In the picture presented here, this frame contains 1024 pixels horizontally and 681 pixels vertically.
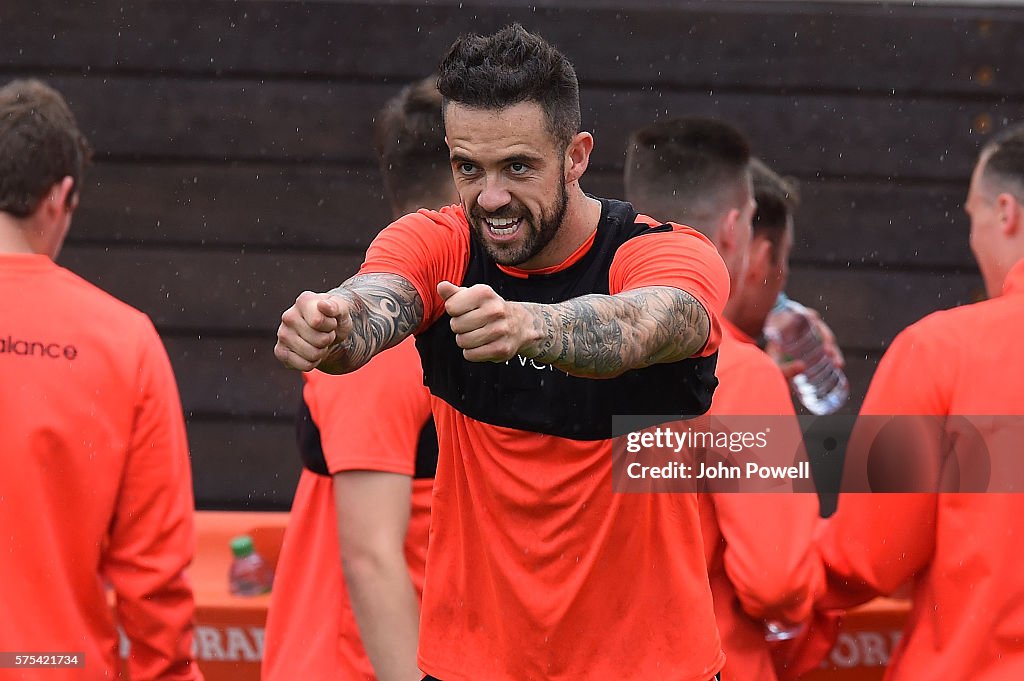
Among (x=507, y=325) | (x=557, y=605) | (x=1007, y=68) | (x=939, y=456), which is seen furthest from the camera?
(x=1007, y=68)

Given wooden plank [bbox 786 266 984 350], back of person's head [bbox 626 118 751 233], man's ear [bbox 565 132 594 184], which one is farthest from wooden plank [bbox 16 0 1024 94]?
man's ear [bbox 565 132 594 184]

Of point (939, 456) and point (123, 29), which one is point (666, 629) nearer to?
point (939, 456)

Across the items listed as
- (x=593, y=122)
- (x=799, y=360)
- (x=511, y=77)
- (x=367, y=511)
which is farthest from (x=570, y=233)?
(x=593, y=122)

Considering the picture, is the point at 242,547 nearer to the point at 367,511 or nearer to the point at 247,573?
the point at 247,573

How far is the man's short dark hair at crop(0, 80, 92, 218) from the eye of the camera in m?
3.45

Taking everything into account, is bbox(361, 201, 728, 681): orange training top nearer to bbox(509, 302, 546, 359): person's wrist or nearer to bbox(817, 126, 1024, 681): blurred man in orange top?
bbox(509, 302, 546, 359): person's wrist

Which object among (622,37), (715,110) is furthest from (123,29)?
(715,110)

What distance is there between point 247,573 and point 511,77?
230cm

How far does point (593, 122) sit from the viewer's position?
5.79 metres

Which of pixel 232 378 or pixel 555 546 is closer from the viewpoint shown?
pixel 555 546

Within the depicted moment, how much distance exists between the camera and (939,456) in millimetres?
3375

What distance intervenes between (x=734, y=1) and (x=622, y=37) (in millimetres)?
491

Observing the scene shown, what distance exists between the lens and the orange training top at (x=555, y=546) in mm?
2711

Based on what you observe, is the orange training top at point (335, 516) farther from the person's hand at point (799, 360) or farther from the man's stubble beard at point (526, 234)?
the person's hand at point (799, 360)
